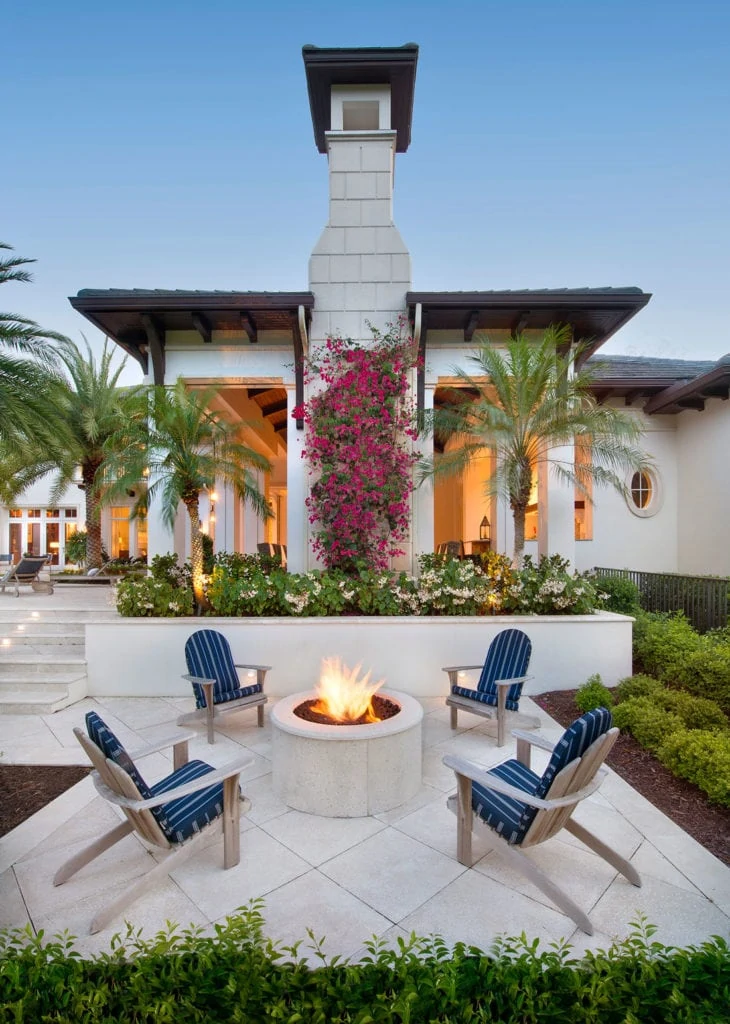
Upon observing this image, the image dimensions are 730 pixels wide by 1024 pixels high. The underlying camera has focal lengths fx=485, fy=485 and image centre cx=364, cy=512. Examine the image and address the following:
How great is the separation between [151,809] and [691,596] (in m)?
9.37

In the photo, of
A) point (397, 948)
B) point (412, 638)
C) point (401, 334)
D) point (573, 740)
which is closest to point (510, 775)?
point (573, 740)

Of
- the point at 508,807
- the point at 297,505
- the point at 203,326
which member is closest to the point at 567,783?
the point at 508,807

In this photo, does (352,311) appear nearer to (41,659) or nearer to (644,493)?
(41,659)

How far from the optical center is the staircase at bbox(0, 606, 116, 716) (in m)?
6.18

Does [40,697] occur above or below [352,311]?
below

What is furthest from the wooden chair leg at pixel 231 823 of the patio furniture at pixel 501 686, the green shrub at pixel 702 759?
the green shrub at pixel 702 759

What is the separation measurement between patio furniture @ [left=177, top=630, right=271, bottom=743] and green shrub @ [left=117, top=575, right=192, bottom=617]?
1.82m

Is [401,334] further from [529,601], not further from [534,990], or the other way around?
[534,990]

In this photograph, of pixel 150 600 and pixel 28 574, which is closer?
pixel 150 600

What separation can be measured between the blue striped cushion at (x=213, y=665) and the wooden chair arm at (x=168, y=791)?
2156 mm

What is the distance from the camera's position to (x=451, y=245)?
33.7 metres

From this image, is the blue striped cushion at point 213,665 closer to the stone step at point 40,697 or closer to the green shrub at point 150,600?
the green shrub at point 150,600

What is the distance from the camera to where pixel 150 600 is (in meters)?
6.93

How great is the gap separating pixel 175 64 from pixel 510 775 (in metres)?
17.1
